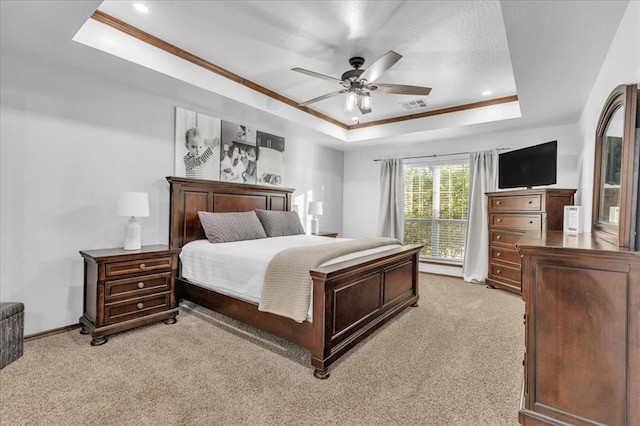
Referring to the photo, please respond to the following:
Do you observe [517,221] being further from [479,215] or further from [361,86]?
A: [361,86]

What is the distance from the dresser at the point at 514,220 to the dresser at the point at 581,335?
9.62 ft

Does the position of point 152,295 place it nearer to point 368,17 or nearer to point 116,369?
point 116,369

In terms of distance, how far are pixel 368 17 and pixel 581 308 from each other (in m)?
Answer: 2.46

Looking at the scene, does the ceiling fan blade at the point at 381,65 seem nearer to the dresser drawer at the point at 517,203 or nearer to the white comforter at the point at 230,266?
the white comforter at the point at 230,266

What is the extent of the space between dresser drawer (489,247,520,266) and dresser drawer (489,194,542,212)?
595 mm

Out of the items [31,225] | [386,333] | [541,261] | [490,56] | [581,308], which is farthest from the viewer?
[490,56]

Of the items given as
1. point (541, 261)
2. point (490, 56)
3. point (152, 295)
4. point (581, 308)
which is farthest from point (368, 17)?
point (152, 295)

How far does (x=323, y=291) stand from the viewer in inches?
84.4

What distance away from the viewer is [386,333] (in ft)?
9.45

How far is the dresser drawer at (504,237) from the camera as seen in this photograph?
4.34 metres

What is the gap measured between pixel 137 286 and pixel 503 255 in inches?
184

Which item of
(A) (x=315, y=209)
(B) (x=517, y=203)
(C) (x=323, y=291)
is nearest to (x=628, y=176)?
(C) (x=323, y=291)

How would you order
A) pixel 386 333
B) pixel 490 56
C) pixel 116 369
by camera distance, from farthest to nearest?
1. pixel 490 56
2. pixel 386 333
3. pixel 116 369

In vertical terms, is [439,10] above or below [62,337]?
above
